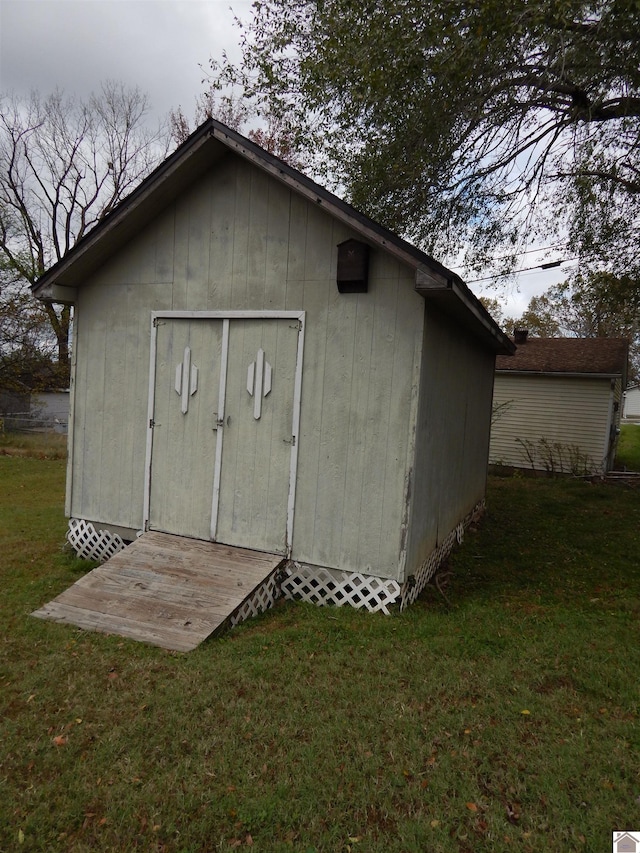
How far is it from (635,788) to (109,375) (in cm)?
555

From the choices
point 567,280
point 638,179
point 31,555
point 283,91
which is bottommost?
point 31,555

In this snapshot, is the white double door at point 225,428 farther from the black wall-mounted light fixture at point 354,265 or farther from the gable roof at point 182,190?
the gable roof at point 182,190

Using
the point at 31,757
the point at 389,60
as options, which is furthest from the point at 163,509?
the point at 389,60

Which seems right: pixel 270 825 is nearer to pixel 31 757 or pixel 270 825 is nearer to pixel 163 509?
pixel 31 757

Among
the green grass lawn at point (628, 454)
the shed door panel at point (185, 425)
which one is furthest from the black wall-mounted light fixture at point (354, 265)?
the green grass lawn at point (628, 454)

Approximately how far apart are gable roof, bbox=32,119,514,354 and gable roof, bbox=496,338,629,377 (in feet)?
32.9

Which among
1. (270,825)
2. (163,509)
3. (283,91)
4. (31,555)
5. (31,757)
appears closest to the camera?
(270,825)

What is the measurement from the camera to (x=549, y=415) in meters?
15.4

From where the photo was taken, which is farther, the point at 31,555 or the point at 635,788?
the point at 31,555

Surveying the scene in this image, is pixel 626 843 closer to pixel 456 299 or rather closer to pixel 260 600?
pixel 260 600

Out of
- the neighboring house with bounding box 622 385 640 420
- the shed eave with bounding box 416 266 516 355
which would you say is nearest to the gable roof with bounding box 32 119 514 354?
the shed eave with bounding box 416 266 516 355

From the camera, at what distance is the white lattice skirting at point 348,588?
15.6ft

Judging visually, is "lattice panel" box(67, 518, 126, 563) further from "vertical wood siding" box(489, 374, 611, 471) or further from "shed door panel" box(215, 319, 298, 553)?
"vertical wood siding" box(489, 374, 611, 471)

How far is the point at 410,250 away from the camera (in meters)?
4.30
